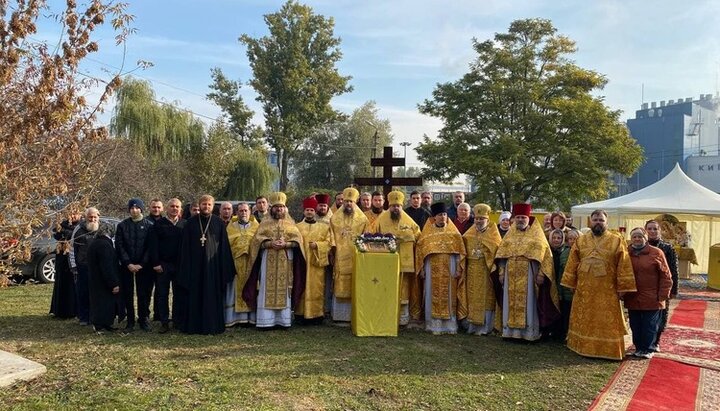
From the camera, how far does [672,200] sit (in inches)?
628

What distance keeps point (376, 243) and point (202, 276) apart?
222 cm

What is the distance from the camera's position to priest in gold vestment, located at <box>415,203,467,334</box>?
7730 millimetres

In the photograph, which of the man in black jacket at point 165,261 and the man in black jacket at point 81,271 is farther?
the man in black jacket at point 81,271

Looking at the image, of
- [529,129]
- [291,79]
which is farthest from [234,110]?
[529,129]

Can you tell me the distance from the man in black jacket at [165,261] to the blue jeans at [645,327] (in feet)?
17.8

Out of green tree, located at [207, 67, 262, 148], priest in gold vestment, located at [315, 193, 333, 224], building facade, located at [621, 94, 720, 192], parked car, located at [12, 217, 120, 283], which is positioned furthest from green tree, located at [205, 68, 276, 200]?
building facade, located at [621, 94, 720, 192]

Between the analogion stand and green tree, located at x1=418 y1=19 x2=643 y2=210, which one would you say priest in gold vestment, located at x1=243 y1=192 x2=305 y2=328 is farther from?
green tree, located at x1=418 y1=19 x2=643 y2=210

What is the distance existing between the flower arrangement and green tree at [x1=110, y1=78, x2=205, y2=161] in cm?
1899

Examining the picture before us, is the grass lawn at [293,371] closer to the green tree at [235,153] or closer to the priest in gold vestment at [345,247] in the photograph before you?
the priest in gold vestment at [345,247]

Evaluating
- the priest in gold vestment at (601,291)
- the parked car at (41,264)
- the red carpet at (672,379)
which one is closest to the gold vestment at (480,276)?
the priest in gold vestment at (601,291)

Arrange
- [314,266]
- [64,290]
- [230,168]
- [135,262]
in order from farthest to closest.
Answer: [230,168] < [64,290] < [314,266] < [135,262]

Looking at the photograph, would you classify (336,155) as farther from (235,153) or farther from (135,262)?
(135,262)

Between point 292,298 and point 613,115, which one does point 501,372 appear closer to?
point 292,298

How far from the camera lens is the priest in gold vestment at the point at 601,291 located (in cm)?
654
